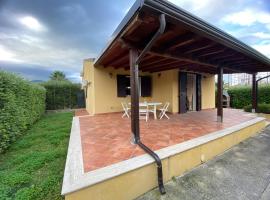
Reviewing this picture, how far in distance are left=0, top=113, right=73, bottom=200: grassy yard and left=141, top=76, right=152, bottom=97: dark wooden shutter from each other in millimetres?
5954

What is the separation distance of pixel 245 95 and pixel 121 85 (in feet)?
35.7

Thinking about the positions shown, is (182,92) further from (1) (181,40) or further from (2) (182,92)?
(1) (181,40)

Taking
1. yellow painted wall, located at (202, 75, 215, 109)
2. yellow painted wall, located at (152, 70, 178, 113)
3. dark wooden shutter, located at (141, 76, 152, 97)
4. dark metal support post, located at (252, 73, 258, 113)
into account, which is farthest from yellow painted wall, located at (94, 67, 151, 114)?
dark metal support post, located at (252, 73, 258, 113)

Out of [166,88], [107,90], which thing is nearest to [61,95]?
[107,90]

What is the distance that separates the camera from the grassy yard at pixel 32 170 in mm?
2287

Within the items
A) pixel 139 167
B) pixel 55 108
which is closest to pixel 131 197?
pixel 139 167

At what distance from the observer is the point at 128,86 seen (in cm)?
942

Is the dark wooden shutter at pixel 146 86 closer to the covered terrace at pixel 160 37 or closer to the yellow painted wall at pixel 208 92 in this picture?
the yellow painted wall at pixel 208 92

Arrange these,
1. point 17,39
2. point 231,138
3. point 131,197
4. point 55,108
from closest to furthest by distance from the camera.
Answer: point 131,197
point 231,138
point 17,39
point 55,108

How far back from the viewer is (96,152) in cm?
306

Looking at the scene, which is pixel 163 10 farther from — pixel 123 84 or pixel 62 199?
pixel 123 84

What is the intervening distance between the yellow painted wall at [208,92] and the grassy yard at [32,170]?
357 inches

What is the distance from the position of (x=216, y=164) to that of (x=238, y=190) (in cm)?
86

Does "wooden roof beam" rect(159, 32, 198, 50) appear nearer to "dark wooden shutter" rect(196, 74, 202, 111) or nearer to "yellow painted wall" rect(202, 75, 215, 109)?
"dark wooden shutter" rect(196, 74, 202, 111)
